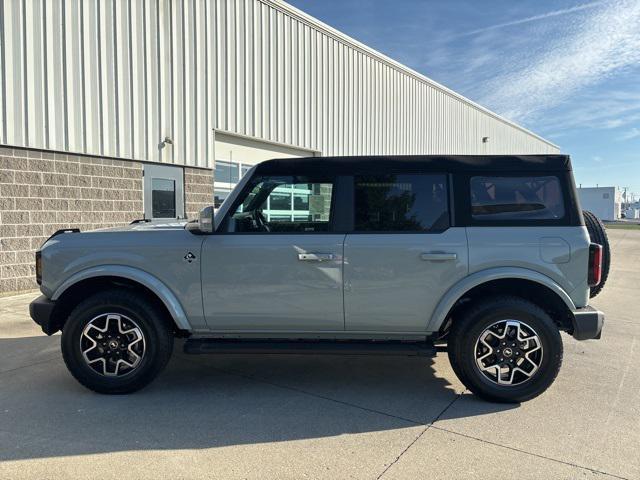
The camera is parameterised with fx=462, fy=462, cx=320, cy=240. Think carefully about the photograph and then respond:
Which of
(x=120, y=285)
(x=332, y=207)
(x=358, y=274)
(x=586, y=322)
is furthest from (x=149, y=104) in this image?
(x=586, y=322)

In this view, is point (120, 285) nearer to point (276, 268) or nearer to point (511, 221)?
point (276, 268)

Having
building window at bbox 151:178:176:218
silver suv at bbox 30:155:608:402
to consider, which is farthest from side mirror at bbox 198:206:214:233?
building window at bbox 151:178:176:218

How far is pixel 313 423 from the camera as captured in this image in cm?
332

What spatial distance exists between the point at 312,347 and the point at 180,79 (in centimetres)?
790

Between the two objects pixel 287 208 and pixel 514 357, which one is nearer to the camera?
pixel 514 357

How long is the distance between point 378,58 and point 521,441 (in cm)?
1448

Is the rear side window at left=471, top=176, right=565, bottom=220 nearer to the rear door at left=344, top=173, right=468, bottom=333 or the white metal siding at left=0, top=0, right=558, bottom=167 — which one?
the rear door at left=344, top=173, right=468, bottom=333

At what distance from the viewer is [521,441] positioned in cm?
308

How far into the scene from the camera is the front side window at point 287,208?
381cm

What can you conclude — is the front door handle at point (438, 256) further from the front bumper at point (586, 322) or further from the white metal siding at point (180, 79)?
the white metal siding at point (180, 79)

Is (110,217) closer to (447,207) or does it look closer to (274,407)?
(274,407)

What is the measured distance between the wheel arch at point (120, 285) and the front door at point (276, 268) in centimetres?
26

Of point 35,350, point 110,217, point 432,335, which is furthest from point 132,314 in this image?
point 110,217

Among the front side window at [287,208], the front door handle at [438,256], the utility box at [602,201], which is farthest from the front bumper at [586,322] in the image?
the utility box at [602,201]
